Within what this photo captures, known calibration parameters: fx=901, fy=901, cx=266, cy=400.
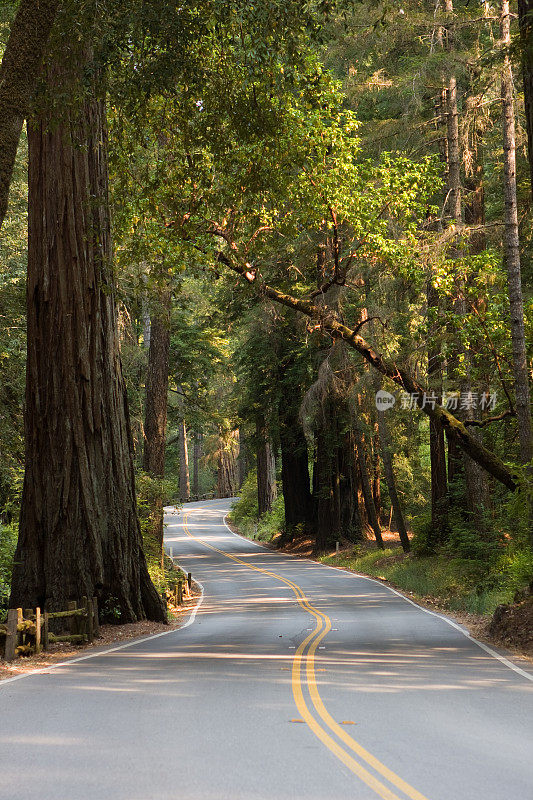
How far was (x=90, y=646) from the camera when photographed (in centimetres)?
1527

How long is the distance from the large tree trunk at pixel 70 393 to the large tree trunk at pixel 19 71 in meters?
2.62

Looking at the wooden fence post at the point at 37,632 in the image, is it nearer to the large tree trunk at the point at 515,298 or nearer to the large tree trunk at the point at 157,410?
the large tree trunk at the point at 515,298

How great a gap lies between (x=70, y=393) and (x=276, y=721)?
383 inches

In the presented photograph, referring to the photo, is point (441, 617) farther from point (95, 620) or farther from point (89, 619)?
point (89, 619)

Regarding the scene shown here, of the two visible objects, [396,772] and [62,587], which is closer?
[396,772]

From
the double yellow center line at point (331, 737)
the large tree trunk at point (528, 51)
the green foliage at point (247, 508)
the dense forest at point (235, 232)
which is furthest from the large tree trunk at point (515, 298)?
the green foliage at point (247, 508)

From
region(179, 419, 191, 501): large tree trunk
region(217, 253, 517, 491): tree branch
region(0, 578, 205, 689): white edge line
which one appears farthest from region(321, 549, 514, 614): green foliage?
region(179, 419, 191, 501): large tree trunk

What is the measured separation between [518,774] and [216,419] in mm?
34962

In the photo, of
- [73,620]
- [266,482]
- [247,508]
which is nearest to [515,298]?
[73,620]

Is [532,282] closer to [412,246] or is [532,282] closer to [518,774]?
[412,246]

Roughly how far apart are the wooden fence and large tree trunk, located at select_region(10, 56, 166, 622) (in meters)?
0.83

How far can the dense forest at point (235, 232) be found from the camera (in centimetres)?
1346

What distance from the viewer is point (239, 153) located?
53.1ft

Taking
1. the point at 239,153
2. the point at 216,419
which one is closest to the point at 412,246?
the point at 239,153
